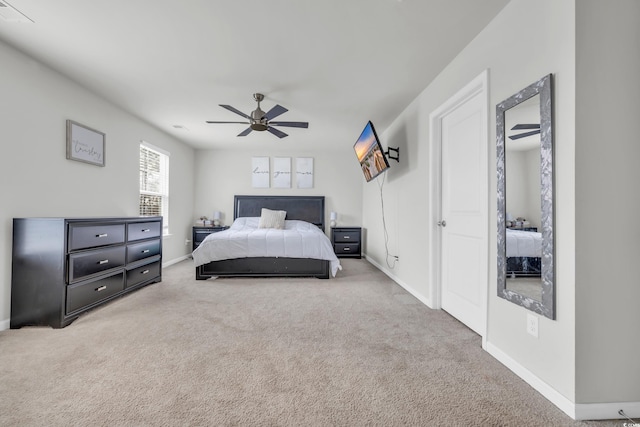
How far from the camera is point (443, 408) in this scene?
4.64 ft

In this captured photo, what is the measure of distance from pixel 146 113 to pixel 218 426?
420cm

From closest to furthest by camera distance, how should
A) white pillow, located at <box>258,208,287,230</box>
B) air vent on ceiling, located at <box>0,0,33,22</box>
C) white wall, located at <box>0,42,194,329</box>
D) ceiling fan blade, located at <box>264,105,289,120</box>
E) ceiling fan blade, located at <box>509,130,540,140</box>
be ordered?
ceiling fan blade, located at <box>509,130,540,140</box>
air vent on ceiling, located at <box>0,0,33,22</box>
white wall, located at <box>0,42,194,329</box>
ceiling fan blade, located at <box>264,105,289,120</box>
white pillow, located at <box>258,208,287,230</box>

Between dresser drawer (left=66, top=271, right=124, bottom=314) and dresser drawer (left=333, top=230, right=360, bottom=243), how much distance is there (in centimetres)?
399

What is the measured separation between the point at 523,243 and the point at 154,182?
5229 mm

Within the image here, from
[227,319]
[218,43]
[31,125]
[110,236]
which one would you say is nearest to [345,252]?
[227,319]

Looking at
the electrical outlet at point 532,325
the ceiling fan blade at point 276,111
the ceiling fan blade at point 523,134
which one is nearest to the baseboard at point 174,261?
the ceiling fan blade at point 276,111

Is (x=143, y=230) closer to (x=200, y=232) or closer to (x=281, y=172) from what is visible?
(x=200, y=232)

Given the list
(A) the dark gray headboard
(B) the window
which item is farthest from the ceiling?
(A) the dark gray headboard

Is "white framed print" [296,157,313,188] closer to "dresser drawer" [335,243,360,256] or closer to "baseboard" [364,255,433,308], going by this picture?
"dresser drawer" [335,243,360,256]

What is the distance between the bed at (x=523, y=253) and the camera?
1568mm

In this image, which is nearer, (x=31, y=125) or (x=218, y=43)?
(x=218, y=43)

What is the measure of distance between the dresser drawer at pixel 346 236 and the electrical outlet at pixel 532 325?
15.0 ft

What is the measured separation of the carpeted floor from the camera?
1357 millimetres
